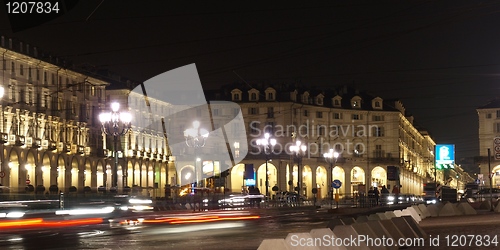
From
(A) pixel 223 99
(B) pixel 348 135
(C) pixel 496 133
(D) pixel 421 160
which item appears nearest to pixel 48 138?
(A) pixel 223 99

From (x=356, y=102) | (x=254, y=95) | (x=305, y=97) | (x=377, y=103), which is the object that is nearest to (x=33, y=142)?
(x=254, y=95)

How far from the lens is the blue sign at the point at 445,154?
165 feet

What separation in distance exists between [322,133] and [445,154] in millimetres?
92158

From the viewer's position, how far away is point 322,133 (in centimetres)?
14250

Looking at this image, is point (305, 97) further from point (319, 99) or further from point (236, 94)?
point (236, 94)

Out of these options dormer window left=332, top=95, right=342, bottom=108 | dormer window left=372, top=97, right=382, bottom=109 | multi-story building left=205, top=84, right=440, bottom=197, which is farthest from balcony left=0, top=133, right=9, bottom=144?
dormer window left=372, top=97, right=382, bottom=109

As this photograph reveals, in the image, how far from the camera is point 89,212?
42969mm

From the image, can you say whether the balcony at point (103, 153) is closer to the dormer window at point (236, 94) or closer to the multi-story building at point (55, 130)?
the multi-story building at point (55, 130)

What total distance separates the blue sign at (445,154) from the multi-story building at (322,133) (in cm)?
7710

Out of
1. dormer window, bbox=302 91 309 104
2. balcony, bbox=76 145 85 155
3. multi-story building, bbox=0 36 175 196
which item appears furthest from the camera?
dormer window, bbox=302 91 309 104

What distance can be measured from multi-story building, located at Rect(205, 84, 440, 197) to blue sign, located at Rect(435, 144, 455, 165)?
77.1 metres

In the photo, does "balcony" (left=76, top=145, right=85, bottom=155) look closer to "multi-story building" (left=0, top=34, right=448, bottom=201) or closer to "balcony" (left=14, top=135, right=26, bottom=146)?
"multi-story building" (left=0, top=34, right=448, bottom=201)

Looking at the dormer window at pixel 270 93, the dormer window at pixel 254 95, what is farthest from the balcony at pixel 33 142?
the dormer window at pixel 270 93

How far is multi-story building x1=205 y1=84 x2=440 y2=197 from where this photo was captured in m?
132
